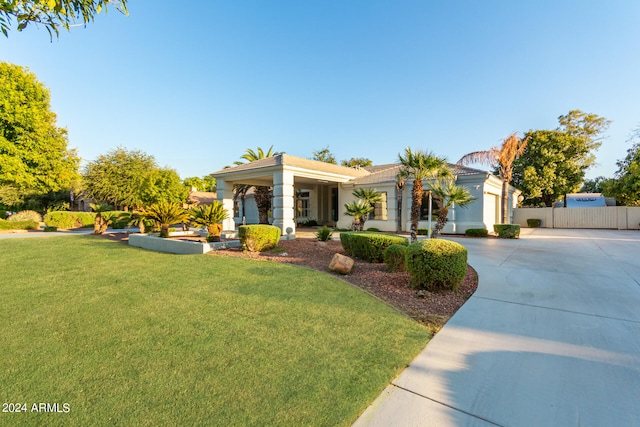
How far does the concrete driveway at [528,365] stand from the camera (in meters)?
2.25

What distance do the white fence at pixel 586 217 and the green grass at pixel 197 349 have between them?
2563 centimetres

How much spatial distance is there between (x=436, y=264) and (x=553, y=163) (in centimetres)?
2710

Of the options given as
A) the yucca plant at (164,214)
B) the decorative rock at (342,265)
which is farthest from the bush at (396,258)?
the yucca plant at (164,214)

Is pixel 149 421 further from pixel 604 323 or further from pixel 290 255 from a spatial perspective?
pixel 290 255

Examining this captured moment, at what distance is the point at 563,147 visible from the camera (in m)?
24.6

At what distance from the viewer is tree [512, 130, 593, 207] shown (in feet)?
80.5

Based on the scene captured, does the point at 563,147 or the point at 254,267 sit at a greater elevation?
the point at 563,147

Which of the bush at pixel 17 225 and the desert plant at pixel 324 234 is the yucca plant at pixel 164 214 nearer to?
the desert plant at pixel 324 234

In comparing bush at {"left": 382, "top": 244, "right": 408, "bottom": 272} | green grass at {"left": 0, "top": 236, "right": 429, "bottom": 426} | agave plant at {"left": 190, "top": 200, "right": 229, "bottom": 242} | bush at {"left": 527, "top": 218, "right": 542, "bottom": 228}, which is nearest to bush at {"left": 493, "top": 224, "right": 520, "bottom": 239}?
bush at {"left": 382, "top": 244, "right": 408, "bottom": 272}

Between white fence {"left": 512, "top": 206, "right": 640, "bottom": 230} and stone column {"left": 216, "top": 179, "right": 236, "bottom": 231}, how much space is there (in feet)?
76.7

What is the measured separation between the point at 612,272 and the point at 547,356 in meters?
5.74

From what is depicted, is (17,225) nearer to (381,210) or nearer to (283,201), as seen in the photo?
(283,201)

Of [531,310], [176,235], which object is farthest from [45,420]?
A: [176,235]

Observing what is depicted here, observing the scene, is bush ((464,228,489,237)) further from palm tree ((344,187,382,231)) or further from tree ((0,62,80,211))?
tree ((0,62,80,211))
